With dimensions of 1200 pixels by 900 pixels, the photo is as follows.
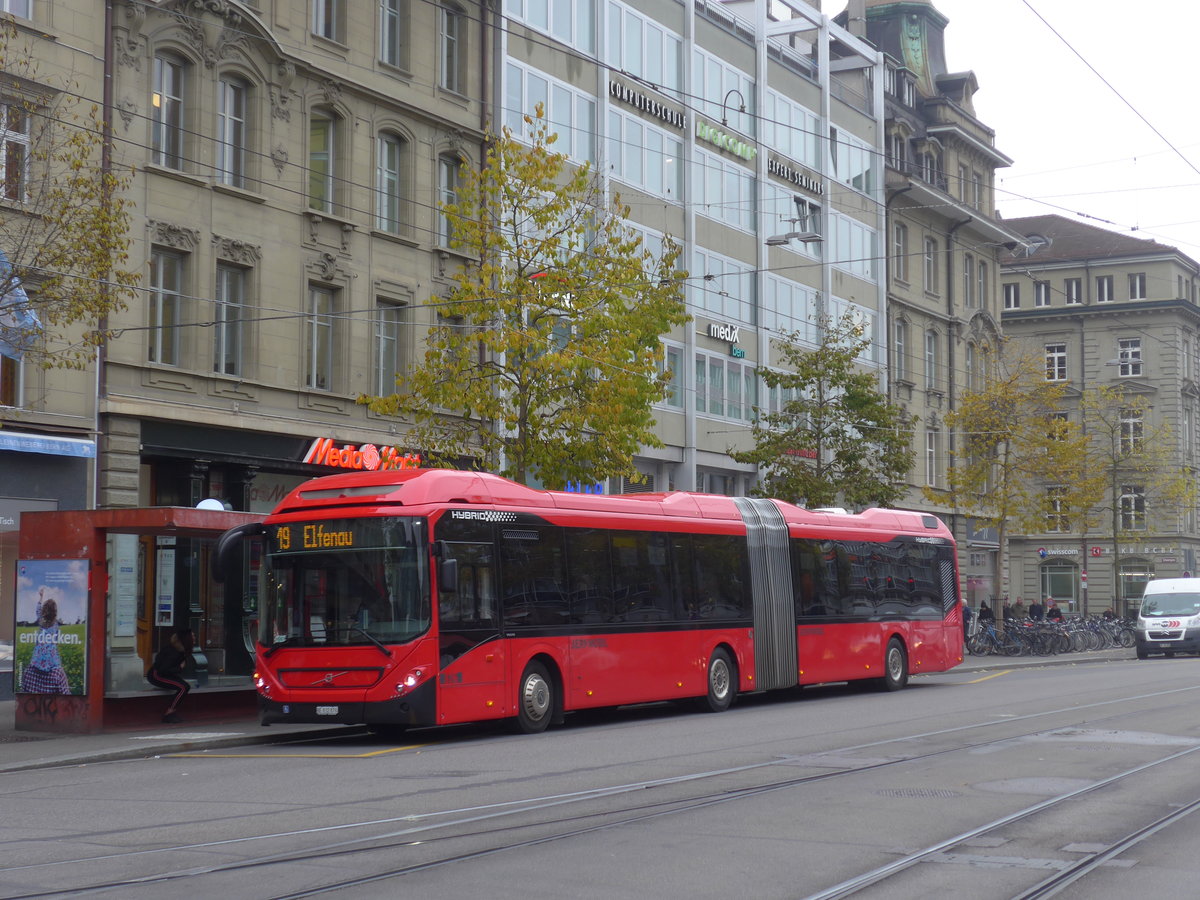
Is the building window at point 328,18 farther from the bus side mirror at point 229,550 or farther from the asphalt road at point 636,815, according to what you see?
the asphalt road at point 636,815

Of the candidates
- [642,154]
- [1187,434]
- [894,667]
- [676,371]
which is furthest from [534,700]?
[1187,434]

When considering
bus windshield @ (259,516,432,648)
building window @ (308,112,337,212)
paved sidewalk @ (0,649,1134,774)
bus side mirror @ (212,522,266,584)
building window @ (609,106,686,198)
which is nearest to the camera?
paved sidewalk @ (0,649,1134,774)

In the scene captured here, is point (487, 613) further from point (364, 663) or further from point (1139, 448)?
point (1139, 448)

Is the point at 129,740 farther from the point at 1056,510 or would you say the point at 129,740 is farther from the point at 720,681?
the point at 1056,510

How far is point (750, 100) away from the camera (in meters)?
45.1

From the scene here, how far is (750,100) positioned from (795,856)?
37.7 meters

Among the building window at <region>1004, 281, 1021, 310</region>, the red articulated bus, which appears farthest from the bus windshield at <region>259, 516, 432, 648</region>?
the building window at <region>1004, 281, 1021, 310</region>

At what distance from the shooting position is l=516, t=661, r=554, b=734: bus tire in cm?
A: 1925

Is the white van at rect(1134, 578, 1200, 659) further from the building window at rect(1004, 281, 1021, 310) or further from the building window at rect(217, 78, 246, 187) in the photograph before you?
the building window at rect(1004, 281, 1021, 310)

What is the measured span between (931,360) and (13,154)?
43.6m

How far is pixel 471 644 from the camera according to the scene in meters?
18.3

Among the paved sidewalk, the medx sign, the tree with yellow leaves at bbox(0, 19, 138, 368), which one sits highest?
the medx sign

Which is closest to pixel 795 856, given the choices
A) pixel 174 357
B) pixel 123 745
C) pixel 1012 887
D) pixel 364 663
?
pixel 1012 887

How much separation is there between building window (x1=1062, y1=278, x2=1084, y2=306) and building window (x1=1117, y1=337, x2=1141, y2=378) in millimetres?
3064
